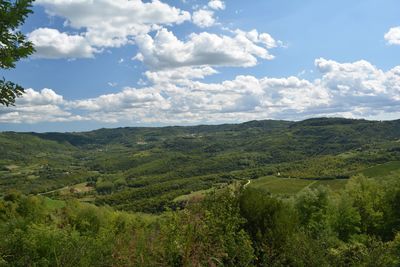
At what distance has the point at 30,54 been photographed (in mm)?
13992

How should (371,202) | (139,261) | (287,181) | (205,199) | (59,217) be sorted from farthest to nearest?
(287,181) → (59,217) → (371,202) → (205,199) → (139,261)

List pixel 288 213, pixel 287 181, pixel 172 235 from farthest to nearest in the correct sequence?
pixel 287 181, pixel 288 213, pixel 172 235

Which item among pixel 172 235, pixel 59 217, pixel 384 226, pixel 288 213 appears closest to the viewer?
pixel 172 235

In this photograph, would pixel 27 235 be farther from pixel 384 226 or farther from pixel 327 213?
pixel 384 226

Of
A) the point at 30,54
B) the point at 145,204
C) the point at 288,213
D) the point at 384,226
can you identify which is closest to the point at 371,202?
the point at 384,226

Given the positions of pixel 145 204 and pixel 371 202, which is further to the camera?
pixel 145 204

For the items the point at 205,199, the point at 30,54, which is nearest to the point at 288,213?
the point at 205,199

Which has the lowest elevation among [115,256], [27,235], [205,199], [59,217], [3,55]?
[59,217]

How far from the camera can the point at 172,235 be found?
13.9 meters

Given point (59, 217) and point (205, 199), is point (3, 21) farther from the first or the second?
point (59, 217)

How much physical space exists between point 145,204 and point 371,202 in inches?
5787

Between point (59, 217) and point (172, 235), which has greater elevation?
point (172, 235)

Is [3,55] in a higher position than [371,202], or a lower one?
higher

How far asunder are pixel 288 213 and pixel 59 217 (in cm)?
6754
